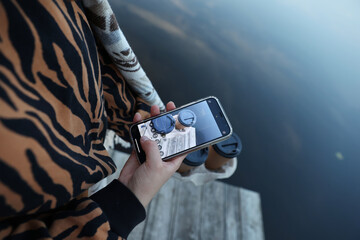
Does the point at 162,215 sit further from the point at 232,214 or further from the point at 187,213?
the point at 232,214

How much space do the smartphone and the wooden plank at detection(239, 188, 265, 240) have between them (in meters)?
0.55

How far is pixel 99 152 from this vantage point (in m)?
0.36

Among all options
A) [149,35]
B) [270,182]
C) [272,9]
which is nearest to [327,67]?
[272,9]

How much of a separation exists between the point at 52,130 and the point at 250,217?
2.74ft

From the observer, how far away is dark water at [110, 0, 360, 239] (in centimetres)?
102

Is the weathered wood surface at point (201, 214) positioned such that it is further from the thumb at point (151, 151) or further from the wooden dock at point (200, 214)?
the thumb at point (151, 151)

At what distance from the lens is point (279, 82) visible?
3.94ft

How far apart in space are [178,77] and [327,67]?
0.84 meters

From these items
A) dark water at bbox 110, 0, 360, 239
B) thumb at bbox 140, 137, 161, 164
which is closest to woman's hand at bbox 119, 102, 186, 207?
thumb at bbox 140, 137, 161, 164

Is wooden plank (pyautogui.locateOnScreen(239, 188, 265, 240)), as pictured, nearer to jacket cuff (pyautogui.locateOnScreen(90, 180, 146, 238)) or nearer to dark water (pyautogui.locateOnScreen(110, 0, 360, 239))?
dark water (pyautogui.locateOnScreen(110, 0, 360, 239))

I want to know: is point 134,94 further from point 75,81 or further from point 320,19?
point 320,19

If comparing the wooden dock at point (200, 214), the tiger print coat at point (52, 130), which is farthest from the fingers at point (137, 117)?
the wooden dock at point (200, 214)

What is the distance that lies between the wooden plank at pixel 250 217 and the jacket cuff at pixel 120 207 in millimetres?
636

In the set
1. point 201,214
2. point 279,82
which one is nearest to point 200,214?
point 201,214
